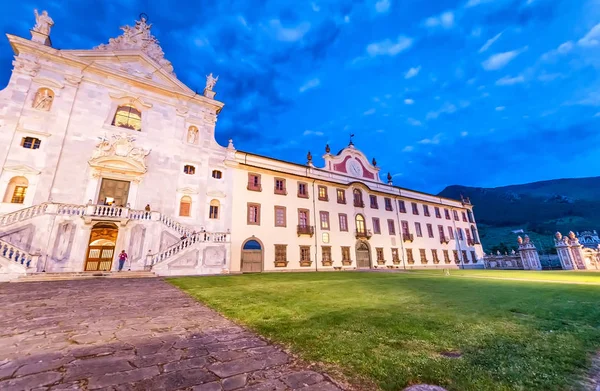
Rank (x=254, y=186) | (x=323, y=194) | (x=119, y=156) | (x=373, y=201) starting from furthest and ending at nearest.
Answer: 1. (x=373, y=201)
2. (x=323, y=194)
3. (x=254, y=186)
4. (x=119, y=156)

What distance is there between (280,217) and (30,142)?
19.6 meters

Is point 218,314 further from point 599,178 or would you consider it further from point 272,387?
point 599,178

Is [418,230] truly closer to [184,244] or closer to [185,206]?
[185,206]

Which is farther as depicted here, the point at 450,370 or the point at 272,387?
the point at 450,370

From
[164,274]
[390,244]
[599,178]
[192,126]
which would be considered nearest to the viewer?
[164,274]

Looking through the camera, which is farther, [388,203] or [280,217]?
[388,203]

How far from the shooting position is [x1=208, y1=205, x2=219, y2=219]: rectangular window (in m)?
21.5

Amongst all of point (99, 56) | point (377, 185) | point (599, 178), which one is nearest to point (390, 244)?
point (377, 185)

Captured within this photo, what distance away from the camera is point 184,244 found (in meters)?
16.9

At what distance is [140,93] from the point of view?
2253cm

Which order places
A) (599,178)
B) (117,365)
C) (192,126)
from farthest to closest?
(599,178), (192,126), (117,365)

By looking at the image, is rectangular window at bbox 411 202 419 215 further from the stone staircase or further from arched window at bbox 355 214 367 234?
the stone staircase

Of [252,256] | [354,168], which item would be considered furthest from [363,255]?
[252,256]

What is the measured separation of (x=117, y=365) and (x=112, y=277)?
13.7m
